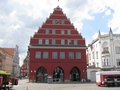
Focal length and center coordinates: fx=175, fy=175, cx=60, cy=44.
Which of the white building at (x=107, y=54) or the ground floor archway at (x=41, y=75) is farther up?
the white building at (x=107, y=54)

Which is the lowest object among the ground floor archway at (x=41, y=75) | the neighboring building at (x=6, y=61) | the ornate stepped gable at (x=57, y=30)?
the ground floor archway at (x=41, y=75)

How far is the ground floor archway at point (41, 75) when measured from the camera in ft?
150

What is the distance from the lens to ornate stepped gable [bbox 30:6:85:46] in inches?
1854

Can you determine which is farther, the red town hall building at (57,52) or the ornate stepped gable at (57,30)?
the ornate stepped gable at (57,30)

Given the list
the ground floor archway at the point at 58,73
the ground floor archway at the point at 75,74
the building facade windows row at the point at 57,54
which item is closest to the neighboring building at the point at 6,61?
the building facade windows row at the point at 57,54

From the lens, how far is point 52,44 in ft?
154

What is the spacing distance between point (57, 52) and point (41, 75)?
7.42 m

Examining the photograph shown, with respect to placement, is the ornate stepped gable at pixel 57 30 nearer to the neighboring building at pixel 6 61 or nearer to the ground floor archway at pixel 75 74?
the ground floor archway at pixel 75 74

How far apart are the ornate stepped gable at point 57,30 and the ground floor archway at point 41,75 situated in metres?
7.25

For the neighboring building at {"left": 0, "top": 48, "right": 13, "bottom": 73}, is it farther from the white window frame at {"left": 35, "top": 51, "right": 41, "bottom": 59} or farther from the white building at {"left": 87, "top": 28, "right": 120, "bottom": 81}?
the white building at {"left": 87, "top": 28, "right": 120, "bottom": 81}

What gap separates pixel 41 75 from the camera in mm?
46312

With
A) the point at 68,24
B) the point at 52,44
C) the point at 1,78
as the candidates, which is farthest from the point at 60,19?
the point at 1,78

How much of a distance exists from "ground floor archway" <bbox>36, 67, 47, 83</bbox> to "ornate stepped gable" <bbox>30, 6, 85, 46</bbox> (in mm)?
7251

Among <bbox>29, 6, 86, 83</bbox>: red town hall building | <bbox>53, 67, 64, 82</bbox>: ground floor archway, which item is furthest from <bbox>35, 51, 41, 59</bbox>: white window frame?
<bbox>53, 67, 64, 82</bbox>: ground floor archway
